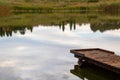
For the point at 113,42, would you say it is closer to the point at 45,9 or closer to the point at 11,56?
the point at 11,56

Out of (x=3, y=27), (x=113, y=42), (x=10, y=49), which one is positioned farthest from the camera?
(x=3, y=27)

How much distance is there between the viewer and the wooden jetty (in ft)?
88.6

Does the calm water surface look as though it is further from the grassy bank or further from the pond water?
the grassy bank

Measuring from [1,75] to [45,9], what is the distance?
81695mm

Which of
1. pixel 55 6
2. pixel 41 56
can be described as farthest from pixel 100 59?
pixel 55 6

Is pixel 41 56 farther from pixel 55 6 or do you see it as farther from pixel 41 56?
pixel 55 6

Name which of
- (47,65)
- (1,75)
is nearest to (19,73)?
(1,75)

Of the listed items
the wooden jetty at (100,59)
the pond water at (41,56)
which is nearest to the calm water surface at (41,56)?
the pond water at (41,56)

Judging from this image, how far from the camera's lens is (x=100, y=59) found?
29547mm

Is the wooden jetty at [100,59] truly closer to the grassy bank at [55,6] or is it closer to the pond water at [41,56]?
the pond water at [41,56]

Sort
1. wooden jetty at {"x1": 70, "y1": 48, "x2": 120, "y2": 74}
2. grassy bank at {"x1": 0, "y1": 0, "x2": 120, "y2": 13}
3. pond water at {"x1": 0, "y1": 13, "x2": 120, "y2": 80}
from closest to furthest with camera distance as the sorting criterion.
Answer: wooden jetty at {"x1": 70, "y1": 48, "x2": 120, "y2": 74}
pond water at {"x1": 0, "y1": 13, "x2": 120, "y2": 80}
grassy bank at {"x1": 0, "y1": 0, "x2": 120, "y2": 13}

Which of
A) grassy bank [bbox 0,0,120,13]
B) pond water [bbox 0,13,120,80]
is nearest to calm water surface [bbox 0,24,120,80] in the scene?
pond water [bbox 0,13,120,80]

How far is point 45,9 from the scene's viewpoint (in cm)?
10888

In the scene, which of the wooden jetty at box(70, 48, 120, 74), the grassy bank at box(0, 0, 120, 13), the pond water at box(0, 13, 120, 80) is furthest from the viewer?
the grassy bank at box(0, 0, 120, 13)
